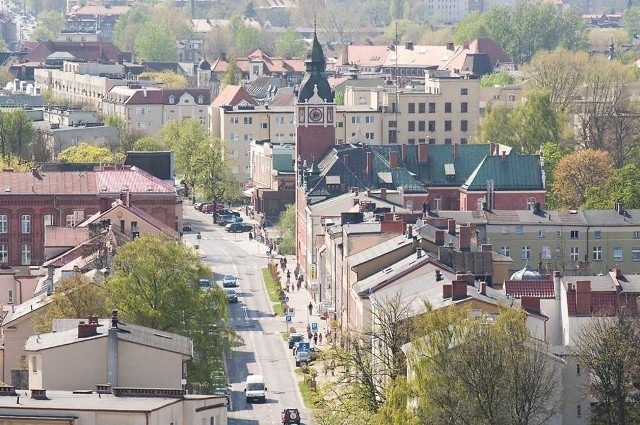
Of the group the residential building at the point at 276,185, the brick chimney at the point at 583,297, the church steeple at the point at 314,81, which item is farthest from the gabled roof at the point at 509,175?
the brick chimney at the point at 583,297

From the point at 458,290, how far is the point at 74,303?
1109 cm

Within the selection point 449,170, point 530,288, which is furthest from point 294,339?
point 449,170

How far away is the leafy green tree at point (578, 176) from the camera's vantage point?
122m

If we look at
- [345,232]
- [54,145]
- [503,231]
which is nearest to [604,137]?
[54,145]

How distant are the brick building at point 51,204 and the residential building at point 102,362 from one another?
43530 mm

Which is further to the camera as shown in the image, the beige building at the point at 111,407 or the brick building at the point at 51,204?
the brick building at the point at 51,204

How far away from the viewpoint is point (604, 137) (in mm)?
148000

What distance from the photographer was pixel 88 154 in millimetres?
141750

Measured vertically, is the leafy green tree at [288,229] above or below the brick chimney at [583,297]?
above

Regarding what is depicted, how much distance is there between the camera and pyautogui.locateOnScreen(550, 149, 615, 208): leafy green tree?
122 metres

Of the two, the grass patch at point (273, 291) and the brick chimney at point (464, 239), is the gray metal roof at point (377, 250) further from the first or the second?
the grass patch at point (273, 291)

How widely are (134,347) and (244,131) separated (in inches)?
3942

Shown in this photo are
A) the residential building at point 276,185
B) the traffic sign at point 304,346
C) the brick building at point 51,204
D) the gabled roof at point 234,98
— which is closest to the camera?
the traffic sign at point 304,346

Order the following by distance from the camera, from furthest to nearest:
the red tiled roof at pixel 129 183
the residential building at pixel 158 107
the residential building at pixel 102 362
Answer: the residential building at pixel 158 107 → the red tiled roof at pixel 129 183 → the residential building at pixel 102 362
